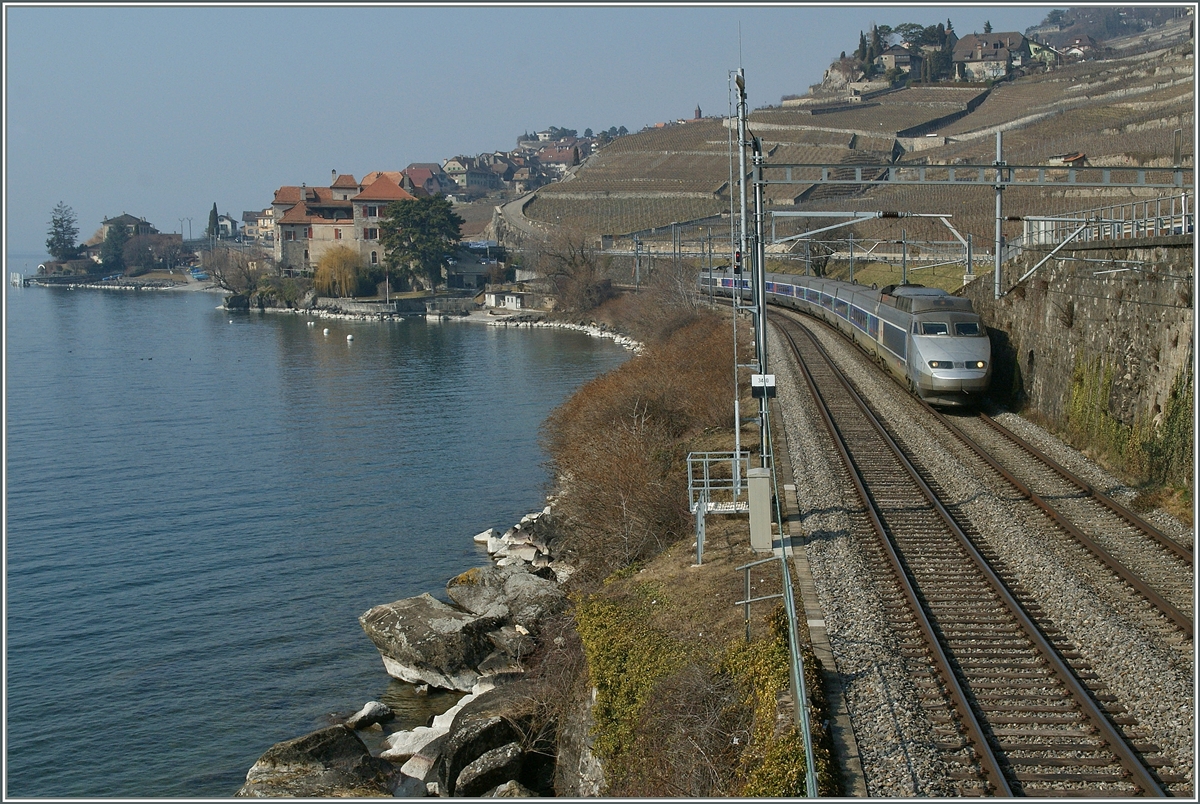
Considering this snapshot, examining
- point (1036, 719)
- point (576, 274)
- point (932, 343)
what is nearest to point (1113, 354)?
point (932, 343)

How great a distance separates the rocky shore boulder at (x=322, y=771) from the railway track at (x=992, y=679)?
8.11m

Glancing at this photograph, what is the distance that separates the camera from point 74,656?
22625mm

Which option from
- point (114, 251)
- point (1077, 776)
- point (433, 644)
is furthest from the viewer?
Answer: point (114, 251)

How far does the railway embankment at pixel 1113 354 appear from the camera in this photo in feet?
60.8

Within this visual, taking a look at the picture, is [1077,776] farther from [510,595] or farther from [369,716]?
[510,595]

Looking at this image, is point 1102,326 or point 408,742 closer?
point 408,742

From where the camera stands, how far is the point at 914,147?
135750 millimetres

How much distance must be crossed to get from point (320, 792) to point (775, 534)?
7638mm

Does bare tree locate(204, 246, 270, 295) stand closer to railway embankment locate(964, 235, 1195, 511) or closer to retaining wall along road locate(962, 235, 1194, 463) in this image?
retaining wall along road locate(962, 235, 1194, 463)

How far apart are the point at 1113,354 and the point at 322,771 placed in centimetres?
1654

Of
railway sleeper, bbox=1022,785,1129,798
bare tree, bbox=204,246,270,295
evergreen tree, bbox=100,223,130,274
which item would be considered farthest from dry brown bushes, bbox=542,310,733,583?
evergreen tree, bbox=100,223,130,274

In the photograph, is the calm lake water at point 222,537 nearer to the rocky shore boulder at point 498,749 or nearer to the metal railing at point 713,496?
the rocky shore boulder at point 498,749

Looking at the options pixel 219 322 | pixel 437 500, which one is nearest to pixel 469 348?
pixel 219 322

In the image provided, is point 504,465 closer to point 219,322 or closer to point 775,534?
point 775,534
